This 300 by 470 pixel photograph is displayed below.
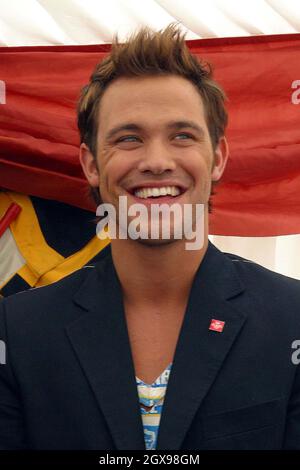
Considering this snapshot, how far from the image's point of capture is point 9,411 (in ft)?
3.83

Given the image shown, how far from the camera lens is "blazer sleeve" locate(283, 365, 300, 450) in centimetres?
112

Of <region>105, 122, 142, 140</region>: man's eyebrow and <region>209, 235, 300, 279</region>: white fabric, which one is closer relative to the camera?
<region>105, 122, 142, 140</region>: man's eyebrow

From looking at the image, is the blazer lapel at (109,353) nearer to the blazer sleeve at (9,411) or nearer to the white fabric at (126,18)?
the blazer sleeve at (9,411)

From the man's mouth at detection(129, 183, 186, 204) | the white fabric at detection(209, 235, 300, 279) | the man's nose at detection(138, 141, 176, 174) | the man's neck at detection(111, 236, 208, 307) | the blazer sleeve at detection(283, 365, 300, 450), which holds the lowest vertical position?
the blazer sleeve at detection(283, 365, 300, 450)

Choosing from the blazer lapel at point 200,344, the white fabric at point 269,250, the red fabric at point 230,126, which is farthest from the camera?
the white fabric at point 269,250

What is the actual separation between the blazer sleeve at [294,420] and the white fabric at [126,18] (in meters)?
0.77

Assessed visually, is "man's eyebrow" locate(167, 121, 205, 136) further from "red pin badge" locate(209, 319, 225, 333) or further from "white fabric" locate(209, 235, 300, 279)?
"white fabric" locate(209, 235, 300, 279)

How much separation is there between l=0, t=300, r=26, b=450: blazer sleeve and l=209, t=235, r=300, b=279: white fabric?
62 cm

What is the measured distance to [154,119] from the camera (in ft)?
3.74

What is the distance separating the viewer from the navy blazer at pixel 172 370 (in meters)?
1.10

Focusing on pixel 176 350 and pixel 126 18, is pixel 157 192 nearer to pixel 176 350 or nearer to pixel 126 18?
pixel 176 350

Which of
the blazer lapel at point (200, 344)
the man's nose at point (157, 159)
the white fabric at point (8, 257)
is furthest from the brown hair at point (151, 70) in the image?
the white fabric at point (8, 257)

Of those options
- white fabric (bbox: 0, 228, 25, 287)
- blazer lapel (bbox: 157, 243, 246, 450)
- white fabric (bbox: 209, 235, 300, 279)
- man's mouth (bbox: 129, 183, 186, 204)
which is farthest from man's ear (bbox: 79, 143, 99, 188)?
white fabric (bbox: 209, 235, 300, 279)
